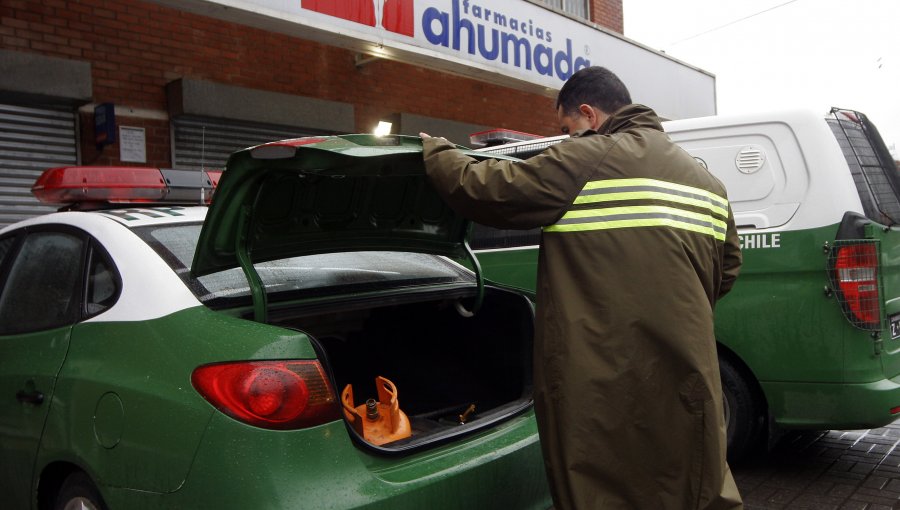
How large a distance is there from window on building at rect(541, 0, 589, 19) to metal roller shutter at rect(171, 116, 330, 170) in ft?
19.2

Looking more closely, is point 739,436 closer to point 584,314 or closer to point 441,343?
point 441,343

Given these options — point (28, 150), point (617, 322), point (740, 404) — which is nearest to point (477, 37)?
point (28, 150)

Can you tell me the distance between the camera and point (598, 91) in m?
2.49

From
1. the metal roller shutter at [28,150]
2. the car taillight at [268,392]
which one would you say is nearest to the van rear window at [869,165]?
the car taillight at [268,392]

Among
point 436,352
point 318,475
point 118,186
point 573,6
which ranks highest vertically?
point 573,6

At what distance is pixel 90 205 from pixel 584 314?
7.95 ft

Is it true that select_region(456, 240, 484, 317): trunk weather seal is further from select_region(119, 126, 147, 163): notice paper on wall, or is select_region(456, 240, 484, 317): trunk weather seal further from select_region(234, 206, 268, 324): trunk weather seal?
select_region(119, 126, 147, 163): notice paper on wall

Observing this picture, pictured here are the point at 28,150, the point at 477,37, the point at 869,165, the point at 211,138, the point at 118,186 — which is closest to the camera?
the point at 118,186

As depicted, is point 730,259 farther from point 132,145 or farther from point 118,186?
point 132,145

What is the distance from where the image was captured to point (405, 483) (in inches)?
90.4

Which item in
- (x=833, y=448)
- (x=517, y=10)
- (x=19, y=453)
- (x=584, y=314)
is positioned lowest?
(x=833, y=448)

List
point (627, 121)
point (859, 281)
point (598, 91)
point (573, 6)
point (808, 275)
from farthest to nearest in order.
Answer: point (573, 6), point (808, 275), point (859, 281), point (598, 91), point (627, 121)

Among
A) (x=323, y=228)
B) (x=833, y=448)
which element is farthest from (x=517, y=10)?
(x=323, y=228)

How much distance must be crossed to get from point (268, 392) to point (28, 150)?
5640mm
